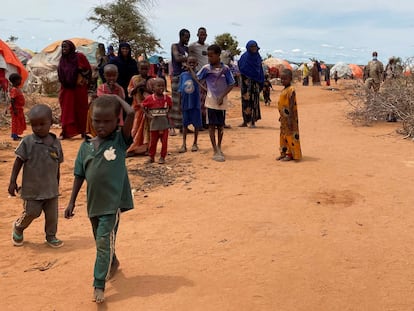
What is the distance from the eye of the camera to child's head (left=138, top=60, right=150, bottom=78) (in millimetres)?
6852

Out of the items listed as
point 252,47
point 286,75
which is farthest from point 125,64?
point 286,75

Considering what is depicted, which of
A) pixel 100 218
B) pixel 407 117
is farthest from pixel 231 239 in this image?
pixel 407 117

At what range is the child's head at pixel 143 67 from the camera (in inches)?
270

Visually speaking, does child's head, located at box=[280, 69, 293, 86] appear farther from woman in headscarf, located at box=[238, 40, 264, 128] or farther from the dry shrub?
the dry shrub

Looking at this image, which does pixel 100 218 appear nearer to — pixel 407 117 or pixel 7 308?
pixel 7 308

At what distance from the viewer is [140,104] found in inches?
268

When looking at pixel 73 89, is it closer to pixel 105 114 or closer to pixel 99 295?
pixel 105 114

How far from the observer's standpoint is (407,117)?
8562 millimetres

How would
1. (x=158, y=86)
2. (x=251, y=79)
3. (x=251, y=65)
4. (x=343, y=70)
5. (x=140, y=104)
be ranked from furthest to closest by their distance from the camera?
(x=343, y=70)
(x=251, y=79)
(x=251, y=65)
(x=140, y=104)
(x=158, y=86)

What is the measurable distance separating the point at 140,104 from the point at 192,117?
100 centimetres

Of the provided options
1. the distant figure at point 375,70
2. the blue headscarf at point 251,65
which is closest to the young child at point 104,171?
the blue headscarf at point 251,65

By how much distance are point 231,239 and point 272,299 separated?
39.3 inches

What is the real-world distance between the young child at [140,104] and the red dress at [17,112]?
2884 millimetres

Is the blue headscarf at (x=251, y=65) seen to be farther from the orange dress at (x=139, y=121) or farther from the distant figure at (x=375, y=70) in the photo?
the distant figure at (x=375, y=70)
